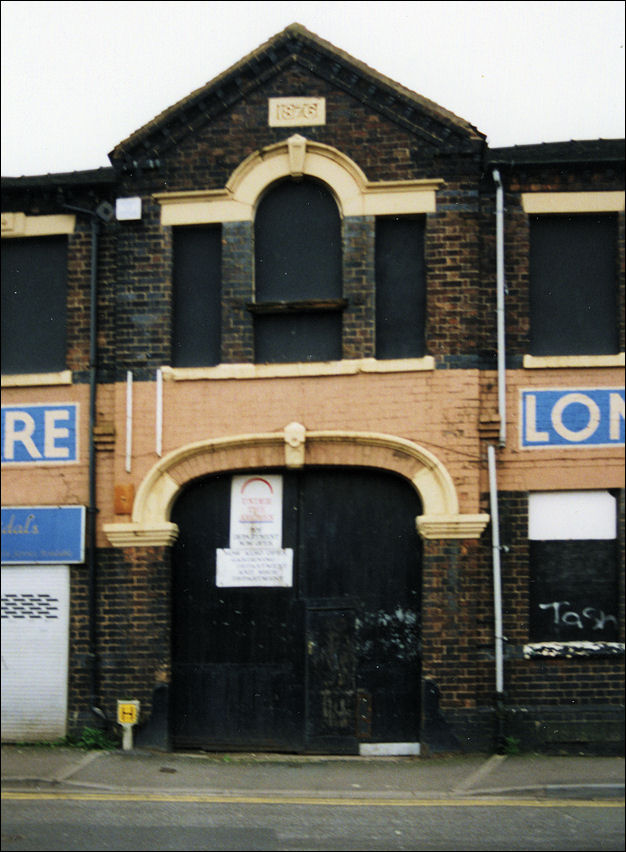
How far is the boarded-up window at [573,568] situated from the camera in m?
13.1

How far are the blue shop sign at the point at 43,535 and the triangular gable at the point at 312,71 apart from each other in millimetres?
4357

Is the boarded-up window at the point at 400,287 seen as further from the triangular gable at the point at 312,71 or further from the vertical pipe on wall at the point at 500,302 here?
Result: the triangular gable at the point at 312,71

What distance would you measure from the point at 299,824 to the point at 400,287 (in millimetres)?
6520

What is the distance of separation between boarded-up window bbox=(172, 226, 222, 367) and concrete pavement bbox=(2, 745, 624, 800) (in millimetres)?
4645

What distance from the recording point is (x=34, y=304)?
1435 cm

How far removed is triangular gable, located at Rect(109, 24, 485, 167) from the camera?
529 inches

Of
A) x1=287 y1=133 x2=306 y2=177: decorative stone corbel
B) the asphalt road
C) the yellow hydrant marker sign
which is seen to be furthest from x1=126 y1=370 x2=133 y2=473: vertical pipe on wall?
the asphalt road

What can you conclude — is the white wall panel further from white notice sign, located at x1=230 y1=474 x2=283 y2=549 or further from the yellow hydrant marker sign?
the yellow hydrant marker sign

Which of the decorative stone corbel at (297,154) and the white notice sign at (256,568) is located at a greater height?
the decorative stone corbel at (297,154)

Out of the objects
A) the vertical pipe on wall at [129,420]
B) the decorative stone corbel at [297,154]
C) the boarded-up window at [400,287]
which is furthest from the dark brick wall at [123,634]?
the decorative stone corbel at [297,154]

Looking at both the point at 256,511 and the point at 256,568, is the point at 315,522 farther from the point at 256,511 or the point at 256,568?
the point at 256,568

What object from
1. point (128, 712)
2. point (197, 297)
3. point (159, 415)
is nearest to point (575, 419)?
point (197, 297)

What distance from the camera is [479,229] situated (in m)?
13.5

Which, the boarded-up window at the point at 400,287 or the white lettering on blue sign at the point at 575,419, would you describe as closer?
the white lettering on blue sign at the point at 575,419
